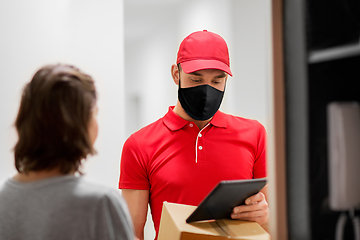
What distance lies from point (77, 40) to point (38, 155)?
1.36 meters

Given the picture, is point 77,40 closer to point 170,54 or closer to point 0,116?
point 0,116

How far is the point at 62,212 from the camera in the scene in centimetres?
66

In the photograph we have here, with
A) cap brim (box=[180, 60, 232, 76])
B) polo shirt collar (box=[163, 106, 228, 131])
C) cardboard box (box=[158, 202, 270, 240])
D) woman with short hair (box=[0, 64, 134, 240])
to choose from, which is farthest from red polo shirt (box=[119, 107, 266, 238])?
woman with short hair (box=[0, 64, 134, 240])

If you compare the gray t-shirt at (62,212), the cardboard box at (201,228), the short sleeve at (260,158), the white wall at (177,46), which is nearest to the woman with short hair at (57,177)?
the gray t-shirt at (62,212)

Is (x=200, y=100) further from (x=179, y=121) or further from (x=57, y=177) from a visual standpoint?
(x=57, y=177)

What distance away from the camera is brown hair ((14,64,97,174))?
0.69 metres

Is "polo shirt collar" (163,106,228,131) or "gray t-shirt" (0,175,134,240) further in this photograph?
"polo shirt collar" (163,106,228,131)

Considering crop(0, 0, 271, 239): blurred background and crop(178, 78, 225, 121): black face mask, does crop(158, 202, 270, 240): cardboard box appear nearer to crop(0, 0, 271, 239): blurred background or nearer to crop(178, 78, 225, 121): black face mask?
crop(0, 0, 271, 239): blurred background

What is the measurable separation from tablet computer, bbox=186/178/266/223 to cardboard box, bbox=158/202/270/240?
0.08 feet

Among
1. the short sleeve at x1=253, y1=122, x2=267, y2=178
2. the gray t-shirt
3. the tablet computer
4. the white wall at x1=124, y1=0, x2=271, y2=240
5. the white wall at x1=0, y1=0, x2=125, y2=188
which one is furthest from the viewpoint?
the white wall at x1=124, y1=0, x2=271, y2=240

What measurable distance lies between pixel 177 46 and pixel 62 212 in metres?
2.81

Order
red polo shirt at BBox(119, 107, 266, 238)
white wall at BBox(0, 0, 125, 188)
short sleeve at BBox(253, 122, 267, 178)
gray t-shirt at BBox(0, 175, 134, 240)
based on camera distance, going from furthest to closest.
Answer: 1. white wall at BBox(0, 0, 125, 188)
2. short sleeve at BBox(253, 122, 267, 178)
3. red polo shirt at BBox(119, 107, 266, 238)
4. gray t-shirt at BBox(0, 175, 134, 240)

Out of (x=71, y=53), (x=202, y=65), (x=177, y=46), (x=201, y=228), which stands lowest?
(x=201, y=228)

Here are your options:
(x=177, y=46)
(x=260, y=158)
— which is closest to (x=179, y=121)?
(x=260, y=158)
